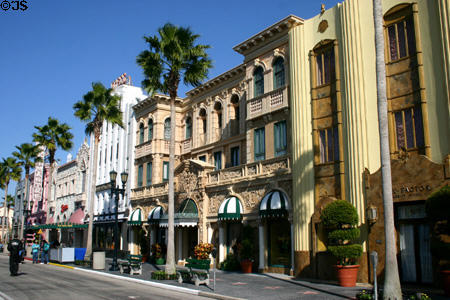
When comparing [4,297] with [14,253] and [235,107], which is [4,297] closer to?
[14,253]

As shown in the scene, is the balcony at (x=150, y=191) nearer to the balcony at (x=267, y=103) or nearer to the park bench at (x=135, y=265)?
the park bench at (x=135, y=265)

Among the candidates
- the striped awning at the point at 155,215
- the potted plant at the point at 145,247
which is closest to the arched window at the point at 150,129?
the striped awning at the point at 155,215

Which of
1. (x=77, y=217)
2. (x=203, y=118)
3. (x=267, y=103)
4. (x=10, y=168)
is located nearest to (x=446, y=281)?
(x=267, y=103)

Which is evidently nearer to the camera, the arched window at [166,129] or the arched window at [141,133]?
the arched window at [166,129]

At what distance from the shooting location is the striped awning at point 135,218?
3640 centimetres

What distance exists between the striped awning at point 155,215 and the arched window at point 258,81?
40.9 ft

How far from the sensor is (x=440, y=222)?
1499 centimetres

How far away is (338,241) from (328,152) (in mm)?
4412

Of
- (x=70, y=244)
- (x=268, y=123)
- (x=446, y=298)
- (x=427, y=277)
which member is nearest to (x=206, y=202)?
(x=268, y=123)

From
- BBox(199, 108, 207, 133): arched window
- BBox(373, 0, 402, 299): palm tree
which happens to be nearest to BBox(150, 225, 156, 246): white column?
BBox(199, 108, 207, 133): arched window

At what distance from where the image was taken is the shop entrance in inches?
643

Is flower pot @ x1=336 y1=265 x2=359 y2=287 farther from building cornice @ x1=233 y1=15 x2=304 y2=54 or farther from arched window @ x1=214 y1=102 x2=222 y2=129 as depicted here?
arched window @ x1=214 y1=102 x2=222 y2=129

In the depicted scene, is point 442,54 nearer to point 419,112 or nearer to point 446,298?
point 419,112

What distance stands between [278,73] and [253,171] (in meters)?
5.96
